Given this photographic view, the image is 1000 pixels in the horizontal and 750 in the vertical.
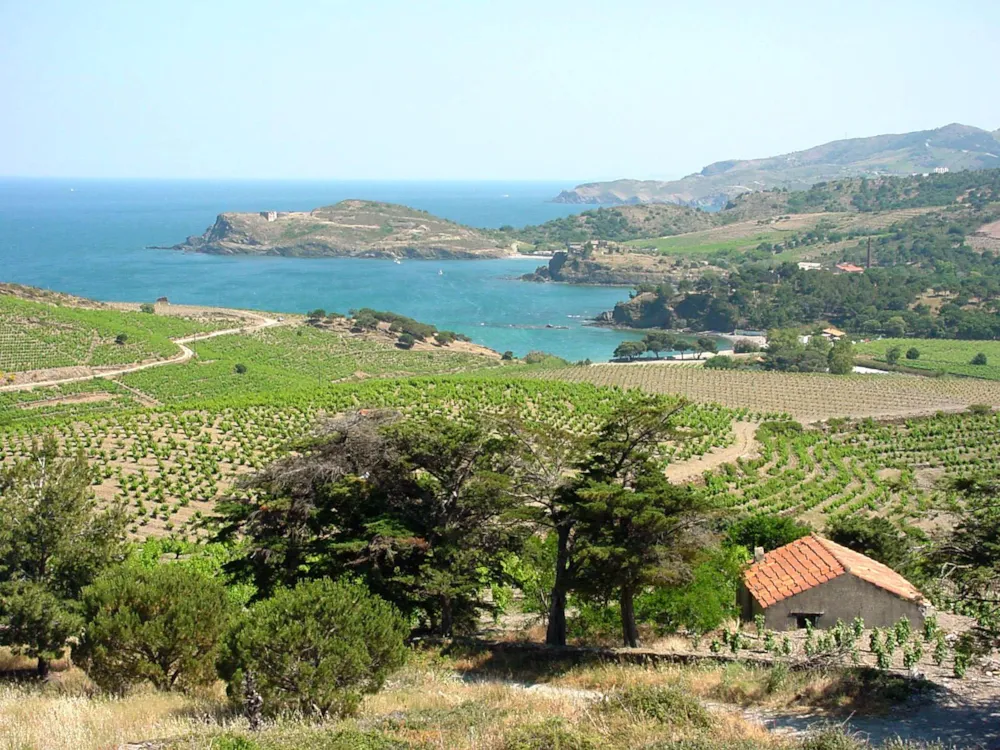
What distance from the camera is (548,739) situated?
8148mm

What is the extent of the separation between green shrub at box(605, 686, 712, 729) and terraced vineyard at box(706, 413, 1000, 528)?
61.3ft

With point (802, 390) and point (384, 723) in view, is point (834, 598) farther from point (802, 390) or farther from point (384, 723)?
point (802, 390)

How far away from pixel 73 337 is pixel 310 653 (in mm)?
59790

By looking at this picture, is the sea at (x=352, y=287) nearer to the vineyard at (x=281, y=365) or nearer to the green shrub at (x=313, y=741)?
the vineyard at (x=281, y=365)

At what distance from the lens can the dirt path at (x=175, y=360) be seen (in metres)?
52.4

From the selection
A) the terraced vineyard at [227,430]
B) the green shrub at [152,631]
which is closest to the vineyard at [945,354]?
the terraced vineyard at [227,430]

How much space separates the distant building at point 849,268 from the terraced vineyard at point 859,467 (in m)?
82.2

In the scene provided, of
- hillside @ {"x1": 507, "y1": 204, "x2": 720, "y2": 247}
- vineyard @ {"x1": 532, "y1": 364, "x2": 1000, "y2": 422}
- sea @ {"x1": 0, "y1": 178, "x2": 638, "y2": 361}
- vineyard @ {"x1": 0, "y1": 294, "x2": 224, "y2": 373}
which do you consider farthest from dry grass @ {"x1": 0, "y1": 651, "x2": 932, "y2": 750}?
hillside @ {"x1": 507, "y1": 204, "x2": 720, "y2": 247}

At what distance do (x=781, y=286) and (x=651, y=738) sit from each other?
112057mm

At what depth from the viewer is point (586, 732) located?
8586mm

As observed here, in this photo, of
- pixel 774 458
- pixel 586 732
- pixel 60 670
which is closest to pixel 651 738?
pixel 586 732

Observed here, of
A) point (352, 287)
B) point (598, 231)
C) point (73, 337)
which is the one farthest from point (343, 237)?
point (73, 337)

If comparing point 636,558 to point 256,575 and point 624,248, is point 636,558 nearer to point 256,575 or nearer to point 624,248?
point 256,575

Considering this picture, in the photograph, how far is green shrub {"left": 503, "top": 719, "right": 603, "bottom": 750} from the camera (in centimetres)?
802
